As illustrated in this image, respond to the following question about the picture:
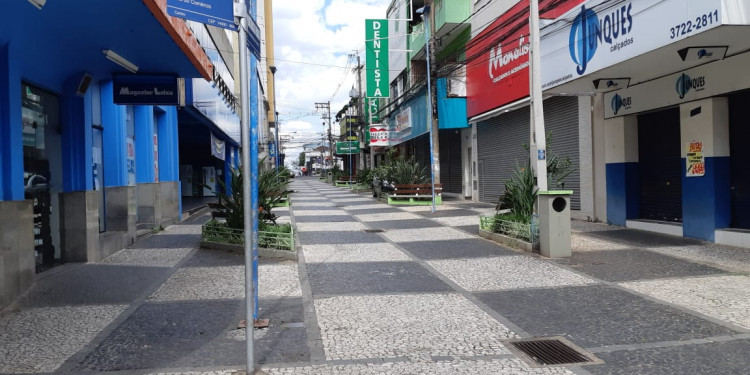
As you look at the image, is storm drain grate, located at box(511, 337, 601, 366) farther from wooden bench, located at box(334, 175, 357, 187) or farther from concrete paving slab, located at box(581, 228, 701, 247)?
wooden bench, located at box(334, 175, 357, 187)

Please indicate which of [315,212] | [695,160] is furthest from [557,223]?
[315,212]

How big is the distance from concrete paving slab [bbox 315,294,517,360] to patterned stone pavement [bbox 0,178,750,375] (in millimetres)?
22

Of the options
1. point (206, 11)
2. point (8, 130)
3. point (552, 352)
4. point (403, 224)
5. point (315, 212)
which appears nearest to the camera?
point (206, 11)

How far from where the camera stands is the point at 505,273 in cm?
741

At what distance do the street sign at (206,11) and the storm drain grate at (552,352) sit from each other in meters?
3.49

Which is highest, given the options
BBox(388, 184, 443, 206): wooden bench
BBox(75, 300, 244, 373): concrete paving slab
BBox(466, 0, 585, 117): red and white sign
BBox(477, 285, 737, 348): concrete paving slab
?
BBox(466, 0, 585, 117): red and white sign

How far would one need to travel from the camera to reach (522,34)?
15.2 meters

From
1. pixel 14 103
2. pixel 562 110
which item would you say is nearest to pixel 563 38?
pixel 562 110

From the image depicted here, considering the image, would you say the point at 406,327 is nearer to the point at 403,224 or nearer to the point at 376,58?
the point at 403,224

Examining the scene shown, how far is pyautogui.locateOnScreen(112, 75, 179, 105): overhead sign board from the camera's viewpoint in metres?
8.31

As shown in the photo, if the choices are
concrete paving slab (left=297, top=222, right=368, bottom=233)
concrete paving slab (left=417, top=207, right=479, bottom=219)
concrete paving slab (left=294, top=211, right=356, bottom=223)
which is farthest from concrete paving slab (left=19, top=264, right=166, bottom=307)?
concrete paving slab (left=417, top=207, right=479, bottom=219)

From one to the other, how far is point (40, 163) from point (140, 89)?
6.03 feet

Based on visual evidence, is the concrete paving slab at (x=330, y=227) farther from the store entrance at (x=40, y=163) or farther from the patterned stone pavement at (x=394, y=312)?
the store entrance at (x=40, y=163)

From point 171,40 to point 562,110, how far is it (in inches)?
431
